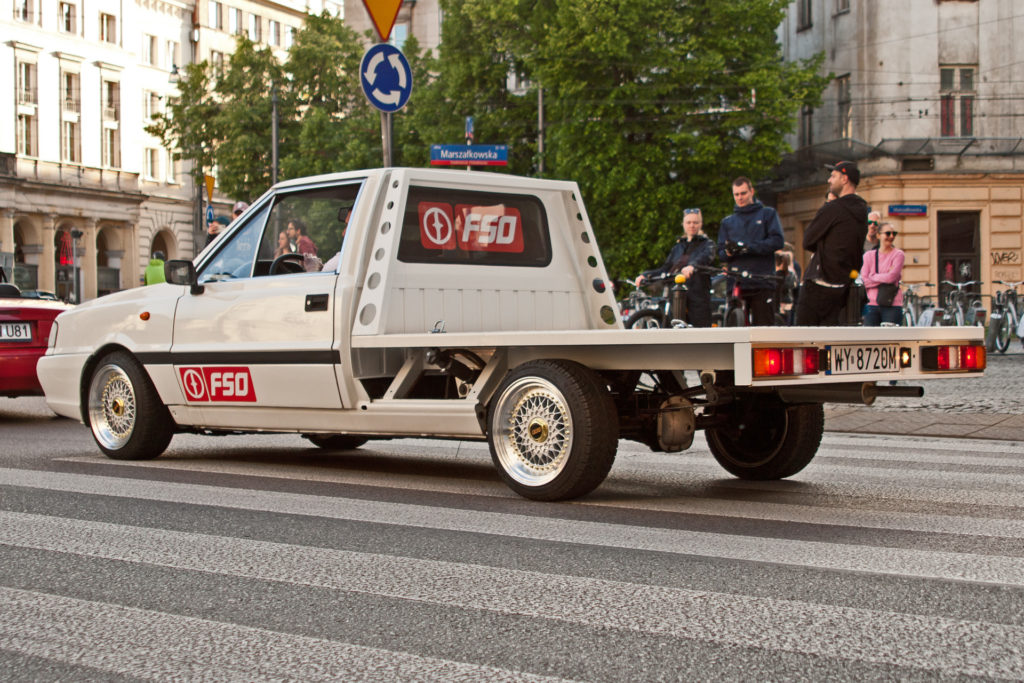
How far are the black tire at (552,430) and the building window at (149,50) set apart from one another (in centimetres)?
7194

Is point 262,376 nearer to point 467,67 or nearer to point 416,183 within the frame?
point 416,183

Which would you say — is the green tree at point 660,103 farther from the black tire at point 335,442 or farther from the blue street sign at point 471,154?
the black tire at point 335,442

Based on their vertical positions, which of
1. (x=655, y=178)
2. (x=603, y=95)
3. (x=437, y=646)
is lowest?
(x=437, y=646)

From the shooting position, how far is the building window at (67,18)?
67.7 meters

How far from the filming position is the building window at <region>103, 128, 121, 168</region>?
70375 mm

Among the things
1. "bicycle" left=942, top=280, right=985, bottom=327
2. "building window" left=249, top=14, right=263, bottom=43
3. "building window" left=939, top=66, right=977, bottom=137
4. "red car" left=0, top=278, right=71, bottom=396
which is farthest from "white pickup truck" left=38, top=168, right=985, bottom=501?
"building window" left=249, top=14, right=263, bottom=43

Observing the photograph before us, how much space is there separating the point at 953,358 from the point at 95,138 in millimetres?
68342

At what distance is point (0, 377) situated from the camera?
1169 centimetres

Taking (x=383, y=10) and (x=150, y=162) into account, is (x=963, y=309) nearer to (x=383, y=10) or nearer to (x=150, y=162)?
(x=383, y=10)

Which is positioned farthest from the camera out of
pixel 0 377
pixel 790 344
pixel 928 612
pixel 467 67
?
pixel 467 67

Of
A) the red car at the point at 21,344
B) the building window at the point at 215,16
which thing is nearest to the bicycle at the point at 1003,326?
the red car at the point at 21,344

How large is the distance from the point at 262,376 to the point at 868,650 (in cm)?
477

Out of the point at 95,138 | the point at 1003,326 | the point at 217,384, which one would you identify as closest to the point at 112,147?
the point at 95,138

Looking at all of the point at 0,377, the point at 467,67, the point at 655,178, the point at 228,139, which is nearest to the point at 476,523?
the point at 0,377
